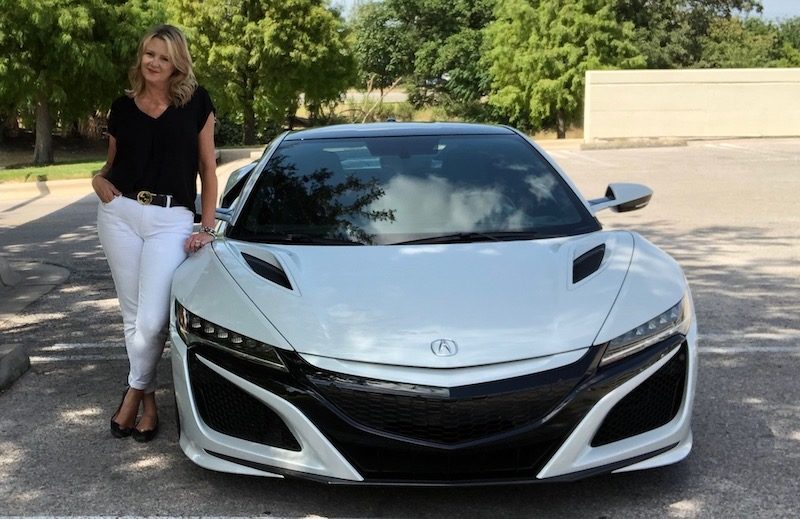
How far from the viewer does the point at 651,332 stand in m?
3.38

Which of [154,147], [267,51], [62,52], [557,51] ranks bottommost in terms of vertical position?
[154,147]

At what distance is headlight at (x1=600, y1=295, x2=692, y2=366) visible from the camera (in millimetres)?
3256

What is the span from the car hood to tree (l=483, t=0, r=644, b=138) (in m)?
31.9

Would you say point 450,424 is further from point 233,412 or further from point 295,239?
point 295,239

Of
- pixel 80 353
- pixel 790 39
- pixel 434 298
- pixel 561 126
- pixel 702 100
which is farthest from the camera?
pixel 790 39

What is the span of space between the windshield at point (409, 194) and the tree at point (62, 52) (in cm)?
1806

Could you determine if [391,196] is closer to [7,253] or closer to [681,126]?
[7,253]

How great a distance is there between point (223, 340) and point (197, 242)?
35.4 inches

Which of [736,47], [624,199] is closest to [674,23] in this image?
[736,47]

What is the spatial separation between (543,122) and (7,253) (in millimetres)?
29951

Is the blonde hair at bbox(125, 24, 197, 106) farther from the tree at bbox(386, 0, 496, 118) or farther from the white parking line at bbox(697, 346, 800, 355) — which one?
the tree at bbox(386, 0, 496, 118)

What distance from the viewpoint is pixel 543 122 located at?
3762 cm

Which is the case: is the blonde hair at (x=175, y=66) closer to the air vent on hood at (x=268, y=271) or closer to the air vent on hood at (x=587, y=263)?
the air vent on hood at (x=268, y=271)

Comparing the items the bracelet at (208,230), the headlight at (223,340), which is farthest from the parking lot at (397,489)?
the bracelet at (208,230)
